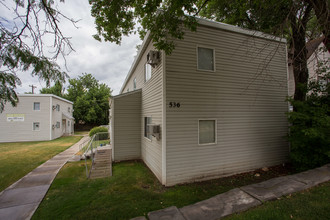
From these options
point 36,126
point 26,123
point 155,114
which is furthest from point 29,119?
point 155,114

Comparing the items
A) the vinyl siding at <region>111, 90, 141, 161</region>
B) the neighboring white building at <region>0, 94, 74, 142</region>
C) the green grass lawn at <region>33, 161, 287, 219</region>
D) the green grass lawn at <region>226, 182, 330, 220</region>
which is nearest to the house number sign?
the green grass lawn at <region>33, 161, 287, 219</region>

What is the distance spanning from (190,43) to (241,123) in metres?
3.64

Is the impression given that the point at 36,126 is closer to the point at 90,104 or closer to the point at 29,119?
the point at 29,119

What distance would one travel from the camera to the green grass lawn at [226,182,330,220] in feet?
8.81

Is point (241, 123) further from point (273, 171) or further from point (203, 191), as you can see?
point (203, 191)

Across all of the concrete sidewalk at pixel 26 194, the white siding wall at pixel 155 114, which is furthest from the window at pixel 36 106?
the white siding wall at pixel 155 114

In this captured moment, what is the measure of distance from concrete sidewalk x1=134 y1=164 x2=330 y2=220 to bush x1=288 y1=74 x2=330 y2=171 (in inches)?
Result: 48.3

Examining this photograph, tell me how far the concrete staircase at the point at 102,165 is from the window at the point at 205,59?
5.54 m

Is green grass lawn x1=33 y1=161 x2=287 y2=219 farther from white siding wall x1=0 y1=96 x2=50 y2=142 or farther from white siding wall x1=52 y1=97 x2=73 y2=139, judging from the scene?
white siding wall x1=52 y1=97 x2=73 y2=139

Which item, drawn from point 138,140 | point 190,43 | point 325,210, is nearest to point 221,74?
point 190,43

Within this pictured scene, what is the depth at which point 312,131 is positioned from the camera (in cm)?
466

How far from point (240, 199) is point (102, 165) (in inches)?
230

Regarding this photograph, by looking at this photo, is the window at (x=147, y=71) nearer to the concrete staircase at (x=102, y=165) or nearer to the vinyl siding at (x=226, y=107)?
the vinyl siding at (x=226, y=107)

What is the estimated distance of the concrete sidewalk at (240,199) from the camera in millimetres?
2934
